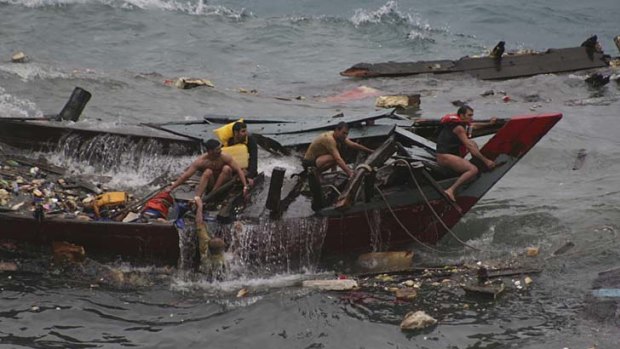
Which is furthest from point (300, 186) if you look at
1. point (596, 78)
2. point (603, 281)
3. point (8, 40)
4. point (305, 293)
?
point (8, 40)

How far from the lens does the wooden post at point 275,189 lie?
32.7 ft

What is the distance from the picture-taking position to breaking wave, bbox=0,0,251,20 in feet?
103

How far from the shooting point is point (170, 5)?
33594 millimetres

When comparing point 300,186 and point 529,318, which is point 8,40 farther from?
point 529,318

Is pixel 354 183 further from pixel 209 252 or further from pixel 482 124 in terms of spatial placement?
pixel 482 124

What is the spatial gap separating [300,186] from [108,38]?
19564mm

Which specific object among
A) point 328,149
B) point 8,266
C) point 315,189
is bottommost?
point 8,266

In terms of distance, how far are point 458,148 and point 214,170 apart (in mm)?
3671

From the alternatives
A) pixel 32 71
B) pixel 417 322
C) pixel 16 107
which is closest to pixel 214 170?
pixel 417 322

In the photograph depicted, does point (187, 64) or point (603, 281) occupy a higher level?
point (187, 64)

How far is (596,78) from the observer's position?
21531mm

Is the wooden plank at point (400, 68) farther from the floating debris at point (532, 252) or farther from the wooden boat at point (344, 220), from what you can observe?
the floating debris at point (532, 252)

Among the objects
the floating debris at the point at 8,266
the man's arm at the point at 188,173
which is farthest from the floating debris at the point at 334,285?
the floating debris at the point at 8,266

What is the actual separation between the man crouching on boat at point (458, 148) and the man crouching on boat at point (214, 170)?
118 inches
